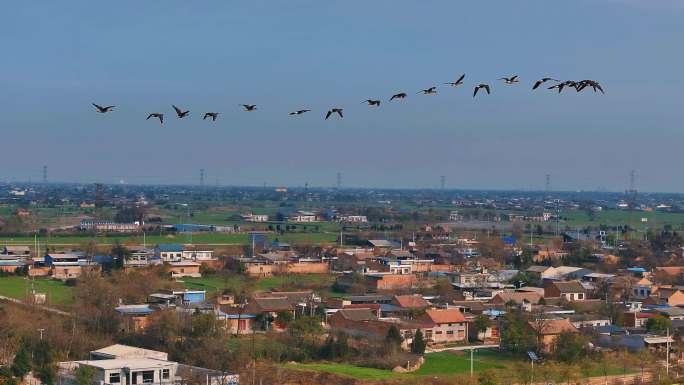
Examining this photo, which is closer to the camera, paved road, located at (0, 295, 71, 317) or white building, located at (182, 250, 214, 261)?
paved road, located at (0, 295, 71, 317)

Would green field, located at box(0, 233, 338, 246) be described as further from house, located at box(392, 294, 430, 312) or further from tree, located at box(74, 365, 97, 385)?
tree, located at box(74, 365, 97, 385)

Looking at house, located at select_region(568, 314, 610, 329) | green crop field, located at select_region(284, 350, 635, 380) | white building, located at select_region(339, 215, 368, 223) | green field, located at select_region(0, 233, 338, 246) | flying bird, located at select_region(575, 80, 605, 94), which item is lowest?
green crop field, located at select_region(284, 350, 635, 380)

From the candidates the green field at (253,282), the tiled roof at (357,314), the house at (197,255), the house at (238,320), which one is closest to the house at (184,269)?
the green field at (253,282)

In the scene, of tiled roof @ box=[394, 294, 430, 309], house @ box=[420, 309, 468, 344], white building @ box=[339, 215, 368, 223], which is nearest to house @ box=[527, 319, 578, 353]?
house @ box=[420, 309, 468, 344]

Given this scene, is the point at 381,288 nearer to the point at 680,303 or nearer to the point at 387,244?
the point at 680,303

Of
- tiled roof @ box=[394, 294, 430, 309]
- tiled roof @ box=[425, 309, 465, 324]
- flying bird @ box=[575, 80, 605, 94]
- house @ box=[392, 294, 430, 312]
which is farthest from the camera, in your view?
tiled roof @ box=[394, 294, 430, 309]

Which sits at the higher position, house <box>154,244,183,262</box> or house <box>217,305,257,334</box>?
house <box>154,244,183,262</box>

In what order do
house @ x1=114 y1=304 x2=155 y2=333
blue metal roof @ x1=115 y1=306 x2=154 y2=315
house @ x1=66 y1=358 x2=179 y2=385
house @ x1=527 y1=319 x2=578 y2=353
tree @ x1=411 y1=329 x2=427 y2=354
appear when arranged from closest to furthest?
house @ x1=66 y1=358 x2=179 y2=385 → tree @ x1=411 y1=329 x2=427 y2=354 → house @ x1=527 y1=319 x2=578 y2=353 → house @ x1=114 y1=304 x2=155 y2=333 → blue metal roof @ x1=115 y1=306 x2=154 y2=315
